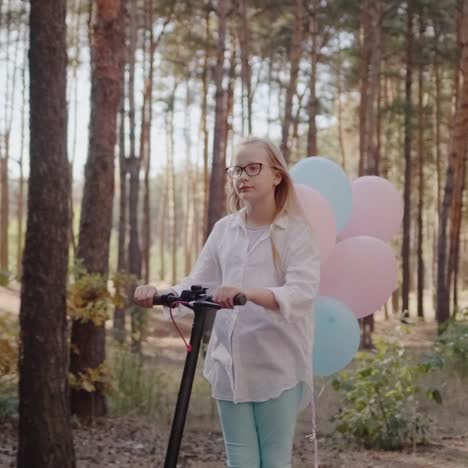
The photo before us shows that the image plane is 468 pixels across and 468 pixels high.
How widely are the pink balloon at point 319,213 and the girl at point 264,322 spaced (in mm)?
741

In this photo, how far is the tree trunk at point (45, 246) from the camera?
4.57m

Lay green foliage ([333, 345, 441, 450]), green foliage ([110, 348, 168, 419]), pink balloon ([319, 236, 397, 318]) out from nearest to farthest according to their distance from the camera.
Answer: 1. pink balloon ([319, 236, 397, 318])
2. green foliage ([333, 345, 441, 450])
3. green foliage ([110, 348, 168, 419])

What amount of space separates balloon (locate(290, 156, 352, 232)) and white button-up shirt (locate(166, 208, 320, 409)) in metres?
1.22

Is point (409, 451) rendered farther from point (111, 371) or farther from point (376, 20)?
point (376, 20)

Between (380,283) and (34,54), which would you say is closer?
(380,283)

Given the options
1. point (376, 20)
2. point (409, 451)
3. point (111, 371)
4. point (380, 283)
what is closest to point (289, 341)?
point (380, 283)

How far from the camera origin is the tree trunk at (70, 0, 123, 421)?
7395mm

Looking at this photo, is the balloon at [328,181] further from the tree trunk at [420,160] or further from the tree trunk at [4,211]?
the tree trunk at [4,211]

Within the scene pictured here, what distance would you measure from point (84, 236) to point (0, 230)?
1751 centimetres

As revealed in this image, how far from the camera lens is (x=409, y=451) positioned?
6.46 metres

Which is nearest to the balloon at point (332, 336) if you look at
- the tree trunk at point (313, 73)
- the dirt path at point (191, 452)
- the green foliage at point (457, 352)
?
the dirt path at point (191, 452)

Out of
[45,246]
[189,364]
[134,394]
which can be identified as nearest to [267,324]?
[189,364]

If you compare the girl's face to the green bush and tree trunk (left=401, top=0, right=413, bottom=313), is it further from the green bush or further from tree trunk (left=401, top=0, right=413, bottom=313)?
tree trunk (left=401, top=0, right=413, bottom=313)

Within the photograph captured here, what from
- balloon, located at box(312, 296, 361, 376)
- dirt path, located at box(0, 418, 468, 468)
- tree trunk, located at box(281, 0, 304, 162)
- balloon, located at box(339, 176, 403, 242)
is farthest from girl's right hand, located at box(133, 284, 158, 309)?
tree trunk, located at box(281, 0, 304, 162)
